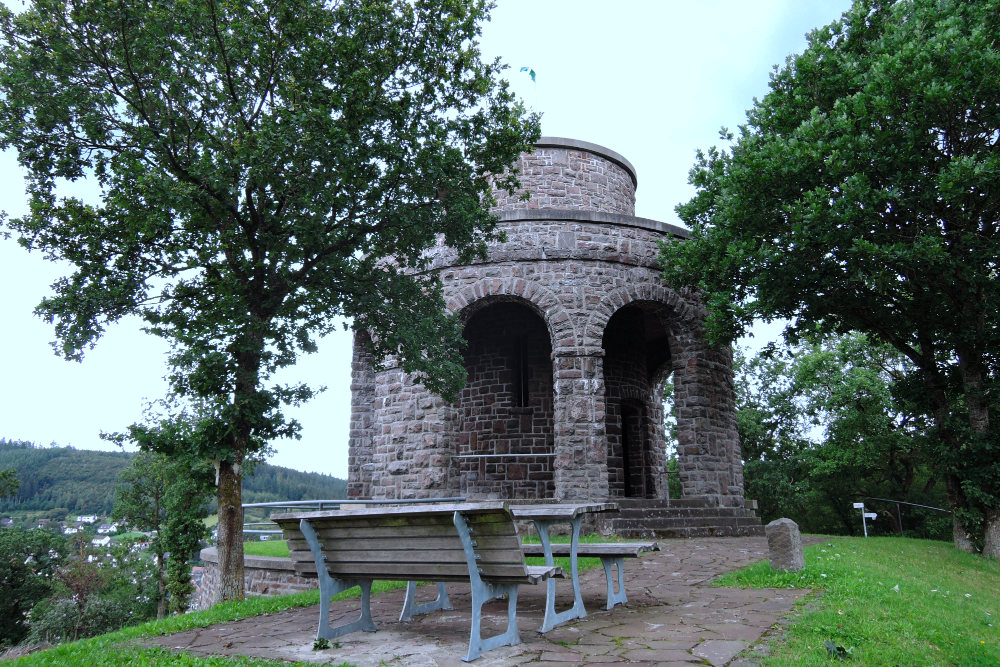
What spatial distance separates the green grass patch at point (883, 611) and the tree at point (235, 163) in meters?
5.24

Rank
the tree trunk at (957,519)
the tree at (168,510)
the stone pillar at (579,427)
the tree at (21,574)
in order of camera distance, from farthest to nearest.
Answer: the tree at (21,574) → the tree at (168,510) → the stone pillar at (579,427) → the tree trunk at (957,519)

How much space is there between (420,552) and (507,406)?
10.1 meters

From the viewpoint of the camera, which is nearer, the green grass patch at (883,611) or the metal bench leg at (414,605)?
the green grass patch at (883,611)

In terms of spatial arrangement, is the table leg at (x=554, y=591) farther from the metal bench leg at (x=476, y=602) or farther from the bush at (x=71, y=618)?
the bush at (x=71, y=618)

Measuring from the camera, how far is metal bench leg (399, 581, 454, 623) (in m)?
5.20

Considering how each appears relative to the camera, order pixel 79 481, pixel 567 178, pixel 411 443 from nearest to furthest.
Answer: pixel 411 443 < pixel 567 178 < pixel 79 481

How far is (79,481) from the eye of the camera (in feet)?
164

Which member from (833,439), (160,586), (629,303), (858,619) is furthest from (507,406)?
(160,586)

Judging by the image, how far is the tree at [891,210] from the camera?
→ 9.02 metres

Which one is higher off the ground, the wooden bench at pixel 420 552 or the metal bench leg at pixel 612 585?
the wooden bench at pixel 420 552

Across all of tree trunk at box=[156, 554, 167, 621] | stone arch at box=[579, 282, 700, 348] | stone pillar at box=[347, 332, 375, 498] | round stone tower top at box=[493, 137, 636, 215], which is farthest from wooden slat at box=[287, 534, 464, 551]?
tree trunk at box=[156, 554, 167, 621]

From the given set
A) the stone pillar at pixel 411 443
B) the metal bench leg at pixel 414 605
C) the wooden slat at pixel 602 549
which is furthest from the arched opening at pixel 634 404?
the metal bench leg at pixel 414 605

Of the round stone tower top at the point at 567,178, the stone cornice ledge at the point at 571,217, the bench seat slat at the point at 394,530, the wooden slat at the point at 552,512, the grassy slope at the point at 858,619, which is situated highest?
the round stone tower top at the point at 567,178

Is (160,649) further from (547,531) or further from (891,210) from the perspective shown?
(891,210)
